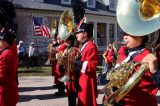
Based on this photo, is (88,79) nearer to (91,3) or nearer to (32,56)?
(32,56)

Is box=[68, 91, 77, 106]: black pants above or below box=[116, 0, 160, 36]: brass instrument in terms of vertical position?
below

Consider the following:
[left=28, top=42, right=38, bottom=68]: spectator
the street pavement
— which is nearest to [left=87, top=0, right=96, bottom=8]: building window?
[left=28, top=42, right=38, bottom=68]: spectator

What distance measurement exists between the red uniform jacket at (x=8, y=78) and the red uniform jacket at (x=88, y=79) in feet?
3.99

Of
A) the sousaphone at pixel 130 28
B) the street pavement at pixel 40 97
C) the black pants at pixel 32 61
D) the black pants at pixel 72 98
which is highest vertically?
the sousaphone at pixel 130 28

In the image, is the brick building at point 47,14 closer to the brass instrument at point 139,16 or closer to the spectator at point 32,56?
the spectator at point 32,56

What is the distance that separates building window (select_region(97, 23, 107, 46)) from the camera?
37.1 metres

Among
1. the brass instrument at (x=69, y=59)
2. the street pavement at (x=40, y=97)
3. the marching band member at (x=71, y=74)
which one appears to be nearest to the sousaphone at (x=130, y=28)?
the brass instrument at (x=69, y=59)

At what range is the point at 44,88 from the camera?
13.4 metres

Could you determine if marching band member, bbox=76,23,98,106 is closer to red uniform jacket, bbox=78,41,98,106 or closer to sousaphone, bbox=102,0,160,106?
red uniform jacket, bbox=78,41,98,106

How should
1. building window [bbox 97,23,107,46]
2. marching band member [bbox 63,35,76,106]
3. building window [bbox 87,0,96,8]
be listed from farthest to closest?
1. building window [bbox 97,23,107,46]
2. building window [bbox 87,0,96,8]
3. marching band member [bbox 63,35,76,106]

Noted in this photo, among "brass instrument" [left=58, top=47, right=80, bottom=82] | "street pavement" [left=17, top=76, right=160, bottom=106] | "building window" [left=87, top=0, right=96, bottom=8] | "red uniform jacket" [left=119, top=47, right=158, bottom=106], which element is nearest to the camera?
"red uniform jacket" [left=119, top=47, right=158, bottom=106]

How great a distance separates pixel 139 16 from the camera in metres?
3.96

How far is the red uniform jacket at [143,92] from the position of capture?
13.7 feet

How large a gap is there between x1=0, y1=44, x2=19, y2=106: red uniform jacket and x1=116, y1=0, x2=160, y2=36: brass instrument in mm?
2231
